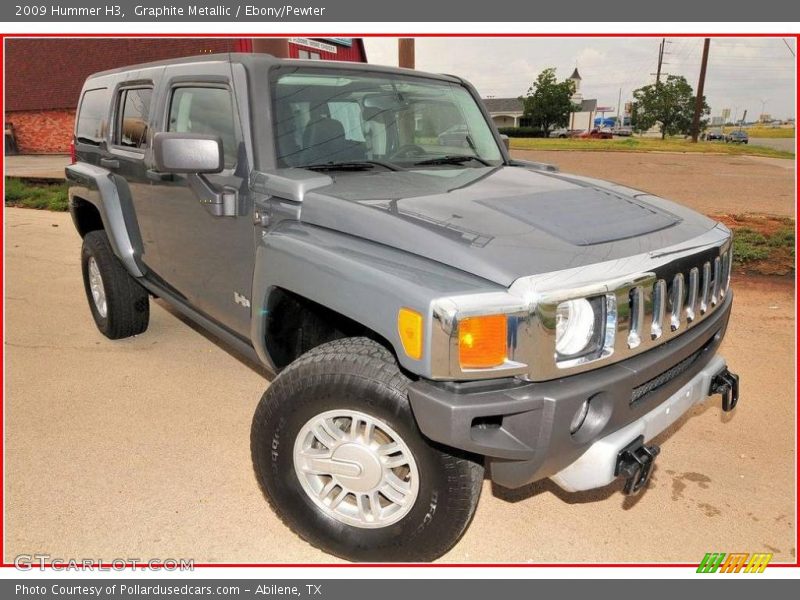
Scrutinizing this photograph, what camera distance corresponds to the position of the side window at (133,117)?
12.3 ft

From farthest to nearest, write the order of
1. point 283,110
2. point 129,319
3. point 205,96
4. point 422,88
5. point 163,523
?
point 129,319
point 422,88
point 205,96
point 283,110
point 163,523

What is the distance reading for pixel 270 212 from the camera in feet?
8.77

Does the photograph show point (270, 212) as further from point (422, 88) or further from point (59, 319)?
point (59, 319)

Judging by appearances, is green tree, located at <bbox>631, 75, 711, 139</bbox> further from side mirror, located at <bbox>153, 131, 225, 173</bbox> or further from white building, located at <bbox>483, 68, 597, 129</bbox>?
side mirror, located at <bbox>153, 131, 225, 173</bbox>

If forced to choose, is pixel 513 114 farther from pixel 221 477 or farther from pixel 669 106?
pixel 221 477

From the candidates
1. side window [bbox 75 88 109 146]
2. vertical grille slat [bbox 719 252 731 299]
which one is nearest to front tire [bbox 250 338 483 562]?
vertical grille slat [bbox 719 252 731 299]

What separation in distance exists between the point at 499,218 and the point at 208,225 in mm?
1596

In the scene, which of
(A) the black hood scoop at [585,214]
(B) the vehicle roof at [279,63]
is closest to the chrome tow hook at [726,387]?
(A) the black hood scoop at [585,214]

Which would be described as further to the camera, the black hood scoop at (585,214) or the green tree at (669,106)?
the green tree at (669,106)

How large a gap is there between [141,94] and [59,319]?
240 cm

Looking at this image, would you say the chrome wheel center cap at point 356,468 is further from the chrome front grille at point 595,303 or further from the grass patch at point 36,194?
the grass patch at point 36,194

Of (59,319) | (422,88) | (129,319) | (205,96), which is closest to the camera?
(205,96)

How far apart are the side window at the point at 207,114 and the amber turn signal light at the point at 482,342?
1617mm

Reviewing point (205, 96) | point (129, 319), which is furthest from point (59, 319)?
point (205, 96)
